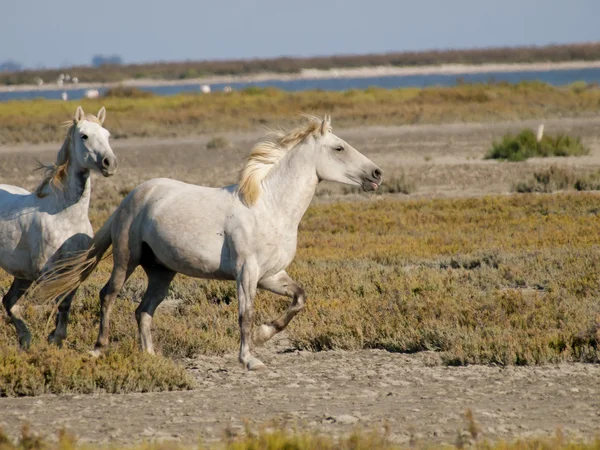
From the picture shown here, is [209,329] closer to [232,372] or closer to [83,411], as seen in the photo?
[232,372]

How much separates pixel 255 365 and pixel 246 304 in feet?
1.57

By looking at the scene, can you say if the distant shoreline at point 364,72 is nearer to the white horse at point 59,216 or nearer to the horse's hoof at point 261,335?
the white horse at point 59,216

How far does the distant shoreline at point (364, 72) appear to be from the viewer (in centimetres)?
12850

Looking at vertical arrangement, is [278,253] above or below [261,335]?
above

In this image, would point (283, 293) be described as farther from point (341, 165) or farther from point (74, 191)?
point (74, 191)

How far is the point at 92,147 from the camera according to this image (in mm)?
8383

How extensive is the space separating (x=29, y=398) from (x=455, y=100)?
133 ft

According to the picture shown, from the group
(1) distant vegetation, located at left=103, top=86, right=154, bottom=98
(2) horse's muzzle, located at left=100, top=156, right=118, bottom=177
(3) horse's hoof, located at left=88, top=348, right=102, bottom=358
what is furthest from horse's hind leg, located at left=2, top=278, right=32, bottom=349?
(1) distant vegetation, located at left=103, top=86, right=154, bottom=98

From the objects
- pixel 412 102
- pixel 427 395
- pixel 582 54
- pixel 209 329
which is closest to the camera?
pixel 427 395

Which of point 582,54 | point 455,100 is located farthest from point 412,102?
point 582,54

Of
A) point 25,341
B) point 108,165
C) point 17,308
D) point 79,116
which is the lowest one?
point 25,341

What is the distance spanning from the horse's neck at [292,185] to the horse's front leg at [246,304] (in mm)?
509

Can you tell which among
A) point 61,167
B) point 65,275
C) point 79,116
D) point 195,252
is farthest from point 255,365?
point 79,116

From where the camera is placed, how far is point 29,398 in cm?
744
